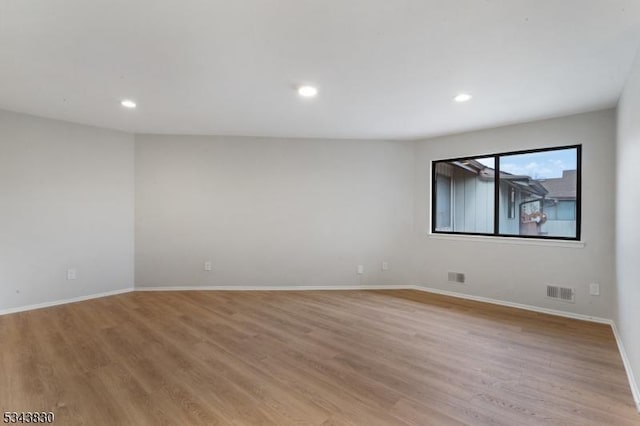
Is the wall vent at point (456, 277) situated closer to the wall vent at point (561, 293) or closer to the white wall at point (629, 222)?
the wall vent at point (561, 293)

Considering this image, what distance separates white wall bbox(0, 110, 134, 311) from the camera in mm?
3365

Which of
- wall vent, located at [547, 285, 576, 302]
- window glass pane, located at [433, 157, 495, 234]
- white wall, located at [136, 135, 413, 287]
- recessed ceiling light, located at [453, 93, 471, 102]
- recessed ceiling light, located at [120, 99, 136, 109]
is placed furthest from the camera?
white wall, located at [136, 135, 413, 287]

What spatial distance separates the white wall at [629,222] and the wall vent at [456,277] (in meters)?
1.62

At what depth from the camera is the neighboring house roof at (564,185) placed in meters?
3.43

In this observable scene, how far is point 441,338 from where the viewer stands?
279 centimetres

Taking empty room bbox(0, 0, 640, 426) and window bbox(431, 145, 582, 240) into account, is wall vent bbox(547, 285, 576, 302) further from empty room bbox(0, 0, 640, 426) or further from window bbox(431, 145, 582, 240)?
window bbox(431, 145, 582, 240)

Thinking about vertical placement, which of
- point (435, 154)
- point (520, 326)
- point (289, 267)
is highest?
point (435, 154)

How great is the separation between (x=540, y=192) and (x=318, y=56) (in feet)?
11.0

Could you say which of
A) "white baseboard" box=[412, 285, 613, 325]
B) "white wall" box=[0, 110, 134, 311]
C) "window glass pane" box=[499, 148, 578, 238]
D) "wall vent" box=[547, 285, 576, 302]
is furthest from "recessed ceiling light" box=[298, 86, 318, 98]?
"wall vent" box=[547, 285, 576, 302]

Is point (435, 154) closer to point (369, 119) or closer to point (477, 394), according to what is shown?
point (369, 119)

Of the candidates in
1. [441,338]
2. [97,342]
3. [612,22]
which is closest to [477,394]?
[441,338]

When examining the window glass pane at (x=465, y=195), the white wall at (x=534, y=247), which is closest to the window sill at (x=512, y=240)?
the white wall at (x=534, y=247)

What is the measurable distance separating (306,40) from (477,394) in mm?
2638

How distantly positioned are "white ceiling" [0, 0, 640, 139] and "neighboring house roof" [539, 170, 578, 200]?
0.77 metres
